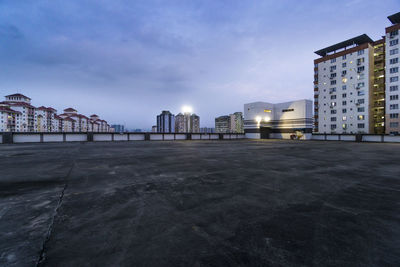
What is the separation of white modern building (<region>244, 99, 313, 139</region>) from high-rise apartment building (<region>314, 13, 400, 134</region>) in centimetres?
3254

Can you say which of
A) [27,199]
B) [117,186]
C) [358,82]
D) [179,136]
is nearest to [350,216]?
[117,186]

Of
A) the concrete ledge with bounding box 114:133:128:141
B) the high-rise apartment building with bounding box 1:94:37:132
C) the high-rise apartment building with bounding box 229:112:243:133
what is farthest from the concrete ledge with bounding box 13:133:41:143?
the high-rise apartment building with bounding box 229:112:243:133

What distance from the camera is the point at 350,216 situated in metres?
2.94

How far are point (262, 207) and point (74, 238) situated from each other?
316 cm

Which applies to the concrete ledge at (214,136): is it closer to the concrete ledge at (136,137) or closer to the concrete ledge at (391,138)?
the concrete ledge at (136,137)

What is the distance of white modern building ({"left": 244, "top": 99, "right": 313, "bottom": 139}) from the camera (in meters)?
35.1

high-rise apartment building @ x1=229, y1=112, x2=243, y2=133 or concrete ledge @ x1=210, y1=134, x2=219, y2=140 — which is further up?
high-rise apartment building @ x1=229, y1=112, x2=243, y2=133

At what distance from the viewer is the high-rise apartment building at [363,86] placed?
47969mm

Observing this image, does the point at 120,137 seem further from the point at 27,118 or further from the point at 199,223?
the point at 27,118

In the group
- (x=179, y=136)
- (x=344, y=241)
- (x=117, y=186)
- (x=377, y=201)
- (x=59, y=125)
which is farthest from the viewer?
(x=59, y=125)

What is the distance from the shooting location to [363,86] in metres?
52.8

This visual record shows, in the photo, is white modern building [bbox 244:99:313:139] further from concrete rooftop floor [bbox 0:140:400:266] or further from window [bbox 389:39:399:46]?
window [bbox 389:39:399:46]

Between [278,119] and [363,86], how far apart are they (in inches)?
1492

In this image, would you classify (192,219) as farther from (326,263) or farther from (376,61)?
(376,61)
